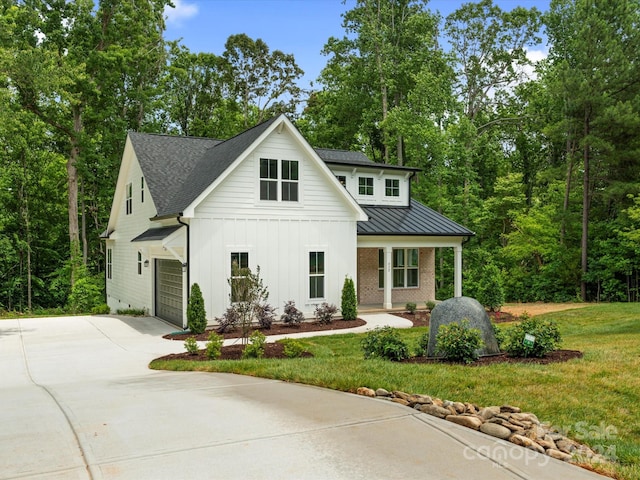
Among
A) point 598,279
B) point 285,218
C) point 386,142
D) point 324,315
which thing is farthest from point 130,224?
point 598,279

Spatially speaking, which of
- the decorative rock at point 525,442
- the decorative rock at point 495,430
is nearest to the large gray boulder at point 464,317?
the decorative rock at point 495,430

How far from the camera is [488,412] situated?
6.01 meters

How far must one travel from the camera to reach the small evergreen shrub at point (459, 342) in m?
8.97

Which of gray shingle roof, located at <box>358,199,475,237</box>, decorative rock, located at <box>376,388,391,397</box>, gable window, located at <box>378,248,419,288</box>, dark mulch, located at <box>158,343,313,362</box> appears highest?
gray shingle roof, located at <box>358,199,475,237</box>

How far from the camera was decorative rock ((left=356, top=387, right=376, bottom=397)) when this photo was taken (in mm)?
7136

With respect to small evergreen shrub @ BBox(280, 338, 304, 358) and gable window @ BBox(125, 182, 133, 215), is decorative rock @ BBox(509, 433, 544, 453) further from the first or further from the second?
gable window @ BBox(125, 182, 133, 215)

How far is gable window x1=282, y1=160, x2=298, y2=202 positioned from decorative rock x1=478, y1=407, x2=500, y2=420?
481 inches

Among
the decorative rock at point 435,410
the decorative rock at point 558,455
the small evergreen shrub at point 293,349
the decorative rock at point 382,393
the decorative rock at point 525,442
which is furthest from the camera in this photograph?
the small evergreen shrub at point 293,349

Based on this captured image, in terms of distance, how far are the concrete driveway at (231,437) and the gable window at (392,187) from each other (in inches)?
634

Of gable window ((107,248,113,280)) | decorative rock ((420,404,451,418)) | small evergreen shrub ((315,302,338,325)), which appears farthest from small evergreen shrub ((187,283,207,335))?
gable window ((107,248,113,280))

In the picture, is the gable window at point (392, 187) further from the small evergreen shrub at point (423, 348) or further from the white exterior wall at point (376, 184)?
the small evergreen shrub at point (423, 348)

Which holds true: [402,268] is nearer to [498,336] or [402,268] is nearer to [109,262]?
[498,336]

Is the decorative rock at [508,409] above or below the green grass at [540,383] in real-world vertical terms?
above

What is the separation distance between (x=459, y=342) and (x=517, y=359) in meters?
1.18
